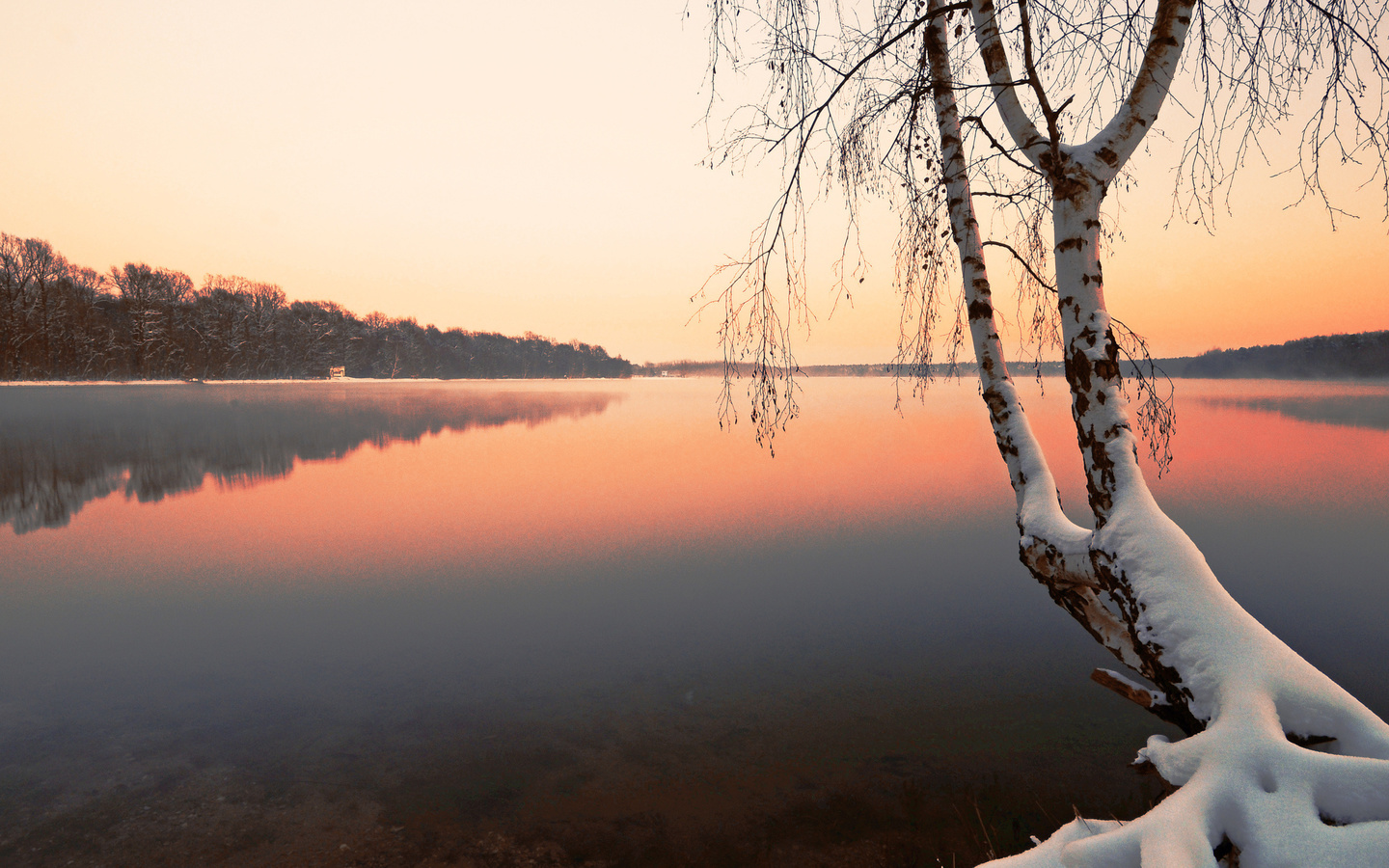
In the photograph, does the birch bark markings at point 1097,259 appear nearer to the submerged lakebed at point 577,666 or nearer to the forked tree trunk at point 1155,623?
the forked tree trunk at point 1155,623

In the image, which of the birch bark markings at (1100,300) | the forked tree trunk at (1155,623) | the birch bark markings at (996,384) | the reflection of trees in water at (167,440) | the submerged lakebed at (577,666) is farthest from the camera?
the reflection of trees in water at (167,440)

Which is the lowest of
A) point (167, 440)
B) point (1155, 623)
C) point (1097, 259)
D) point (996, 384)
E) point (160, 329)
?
point (167, 440)

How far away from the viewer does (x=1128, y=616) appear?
9.71 ft

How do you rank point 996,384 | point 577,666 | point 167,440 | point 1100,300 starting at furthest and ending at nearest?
1. point 167,440
2. point 577,666
3. point 996,384
4. point 1100,300

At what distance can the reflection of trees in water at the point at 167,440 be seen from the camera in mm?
17797

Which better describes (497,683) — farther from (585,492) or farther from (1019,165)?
(585,492)

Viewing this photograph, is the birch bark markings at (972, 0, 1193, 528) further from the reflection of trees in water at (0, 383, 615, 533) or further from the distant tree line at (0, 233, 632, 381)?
the distant tree line at (0, 233, 632, 381)

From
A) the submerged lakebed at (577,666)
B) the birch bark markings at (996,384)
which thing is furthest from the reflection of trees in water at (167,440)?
the birch bark markings at (996,384)

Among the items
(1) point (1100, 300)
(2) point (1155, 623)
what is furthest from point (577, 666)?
(1) point (1100, 300)

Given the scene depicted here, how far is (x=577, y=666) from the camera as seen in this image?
294 inches

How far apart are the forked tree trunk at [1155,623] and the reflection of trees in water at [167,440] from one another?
60.4ft

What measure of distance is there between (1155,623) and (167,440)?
3522cm

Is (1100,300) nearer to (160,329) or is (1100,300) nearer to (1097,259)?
(1097,259)

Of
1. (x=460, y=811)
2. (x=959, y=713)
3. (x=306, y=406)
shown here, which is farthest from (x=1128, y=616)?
(x=306, y=406)
